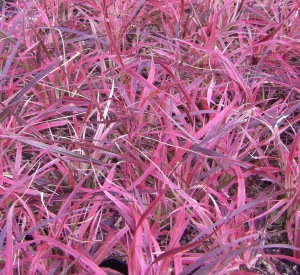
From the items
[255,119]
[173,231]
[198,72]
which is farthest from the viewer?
[198,72]

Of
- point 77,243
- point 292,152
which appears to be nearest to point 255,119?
point 292,152

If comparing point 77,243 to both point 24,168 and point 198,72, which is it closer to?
point 24,168

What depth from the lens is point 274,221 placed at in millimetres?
963

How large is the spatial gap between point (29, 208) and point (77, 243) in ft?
0.36

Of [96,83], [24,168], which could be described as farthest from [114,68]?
[24,168]

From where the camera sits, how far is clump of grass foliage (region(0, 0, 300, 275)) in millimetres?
846

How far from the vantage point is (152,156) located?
974 mm

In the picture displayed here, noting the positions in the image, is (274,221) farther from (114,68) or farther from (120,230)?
(114,68)

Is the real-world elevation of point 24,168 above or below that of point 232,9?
below

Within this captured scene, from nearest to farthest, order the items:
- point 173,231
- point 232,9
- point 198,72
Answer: point 173,231 → point 198,72 → point 232,9

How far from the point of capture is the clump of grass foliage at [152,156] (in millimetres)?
846

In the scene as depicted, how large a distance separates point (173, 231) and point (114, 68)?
0.49 meters

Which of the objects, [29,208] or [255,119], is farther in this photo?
[255,119]

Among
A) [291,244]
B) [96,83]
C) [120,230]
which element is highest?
[96,83]
